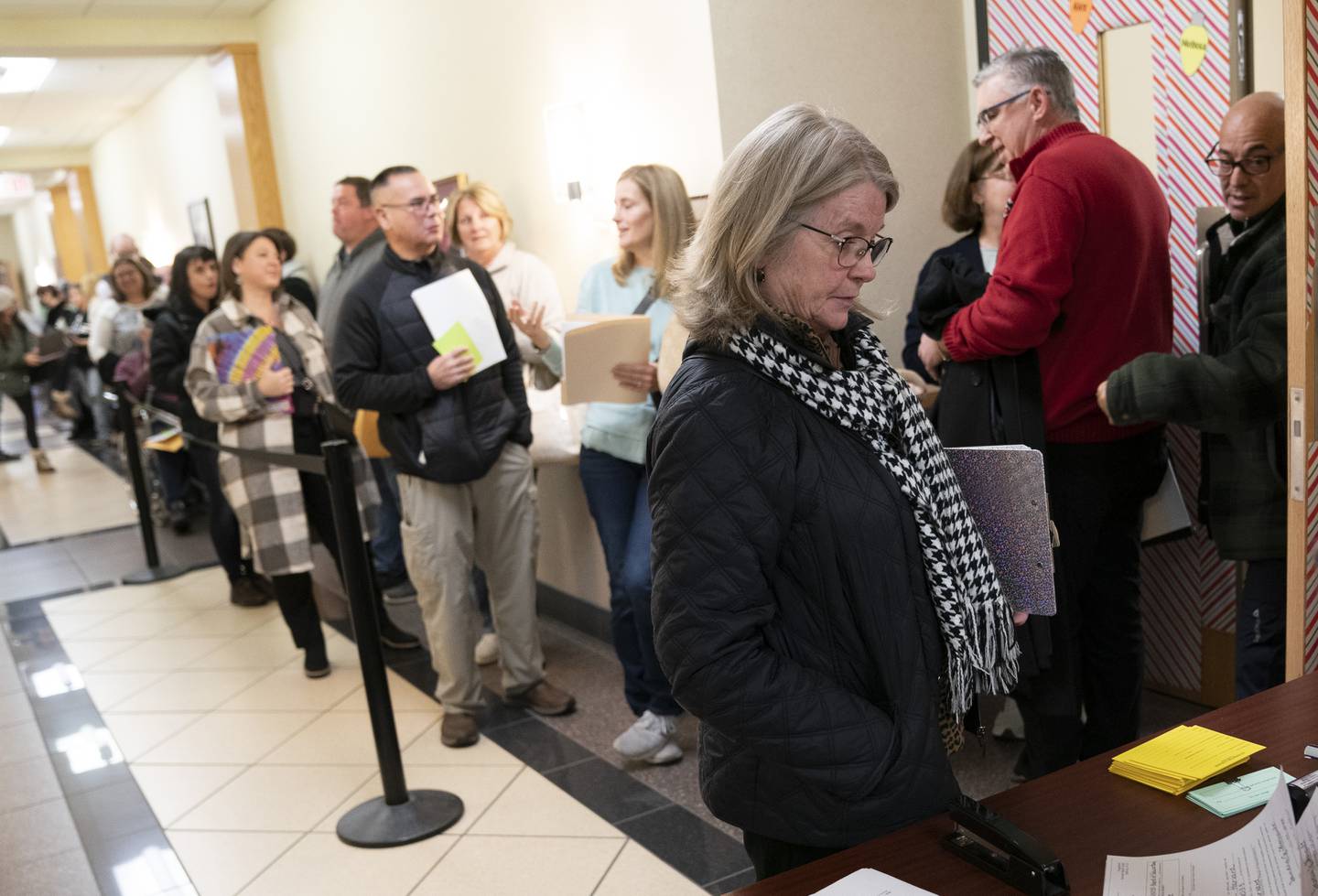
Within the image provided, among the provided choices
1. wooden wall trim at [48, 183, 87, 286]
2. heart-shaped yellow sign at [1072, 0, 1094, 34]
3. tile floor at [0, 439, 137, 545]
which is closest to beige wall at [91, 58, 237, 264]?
tile floor at [0, 439, 137, 545]

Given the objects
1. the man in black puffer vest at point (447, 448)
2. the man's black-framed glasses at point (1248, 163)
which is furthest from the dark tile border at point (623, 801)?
the man's black-framed glasses at point (1248, 163)

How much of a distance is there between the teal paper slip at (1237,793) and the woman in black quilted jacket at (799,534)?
298 mm

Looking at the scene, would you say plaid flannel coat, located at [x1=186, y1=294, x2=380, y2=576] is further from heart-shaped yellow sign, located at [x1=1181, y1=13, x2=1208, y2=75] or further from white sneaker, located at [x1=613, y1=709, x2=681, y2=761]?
heart-shaped yellow sign, located at [x1=1181, y1=13, x2=1208, y2=75]

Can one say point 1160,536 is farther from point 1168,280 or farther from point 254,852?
point 254,852

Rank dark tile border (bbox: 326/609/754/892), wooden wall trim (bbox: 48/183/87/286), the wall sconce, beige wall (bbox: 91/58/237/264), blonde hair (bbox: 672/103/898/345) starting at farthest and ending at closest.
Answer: wooden wall trim (bbox: 48/183/87/286) < beige wall (bbox: 91/58/237/264) < the wall sconce < dark tile border (bbox: 326/609/754/892) < blonde hair (bbox: 672/103/898/345)

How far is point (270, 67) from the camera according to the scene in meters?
7.61

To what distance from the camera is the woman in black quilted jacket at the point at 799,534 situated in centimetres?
143

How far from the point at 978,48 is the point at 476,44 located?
2159 millimetres

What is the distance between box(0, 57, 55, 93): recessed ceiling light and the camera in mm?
9132

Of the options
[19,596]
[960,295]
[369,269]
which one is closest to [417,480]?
[369,269]

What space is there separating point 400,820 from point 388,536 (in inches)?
106

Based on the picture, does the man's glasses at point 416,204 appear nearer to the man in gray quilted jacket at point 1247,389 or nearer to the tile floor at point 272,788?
the tile floor at point 272,788

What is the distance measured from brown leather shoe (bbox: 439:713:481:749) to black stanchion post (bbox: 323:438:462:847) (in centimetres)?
37

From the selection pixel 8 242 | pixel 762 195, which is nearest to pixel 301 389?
pixel 762 195
